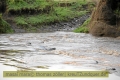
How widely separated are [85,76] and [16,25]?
35161mm

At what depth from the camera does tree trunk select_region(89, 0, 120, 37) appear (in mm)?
27797

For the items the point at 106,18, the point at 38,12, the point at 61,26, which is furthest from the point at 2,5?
the point at 106,18

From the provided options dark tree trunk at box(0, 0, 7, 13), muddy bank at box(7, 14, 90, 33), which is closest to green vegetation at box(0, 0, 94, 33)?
dark tree trunk at box(0, 0, 7, 13)

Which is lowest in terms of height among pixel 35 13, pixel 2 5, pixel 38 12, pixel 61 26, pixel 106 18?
pixel 106 18

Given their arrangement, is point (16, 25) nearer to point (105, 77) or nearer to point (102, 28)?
point (102, 28)

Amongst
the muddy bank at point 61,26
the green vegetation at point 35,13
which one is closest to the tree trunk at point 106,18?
the muddy bank at point 61,26

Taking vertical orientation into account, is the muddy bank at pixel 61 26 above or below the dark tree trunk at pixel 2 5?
below

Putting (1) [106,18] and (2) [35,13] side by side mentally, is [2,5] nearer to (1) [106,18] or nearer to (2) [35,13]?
(2) [35,13]

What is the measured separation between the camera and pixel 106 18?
2877 cm

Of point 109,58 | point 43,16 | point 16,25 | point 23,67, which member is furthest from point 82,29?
point 23,67

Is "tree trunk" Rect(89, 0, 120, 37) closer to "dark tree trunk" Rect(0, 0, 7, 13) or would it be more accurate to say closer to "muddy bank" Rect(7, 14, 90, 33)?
"muddy bank" Rect(7, 14, 90, 33)

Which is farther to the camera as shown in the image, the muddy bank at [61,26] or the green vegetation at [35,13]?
the green vegetation at [35,13]

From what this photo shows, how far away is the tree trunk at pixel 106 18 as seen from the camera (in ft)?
91.2

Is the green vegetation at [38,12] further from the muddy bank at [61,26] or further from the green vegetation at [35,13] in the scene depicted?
the muddy bank at [61,26]
